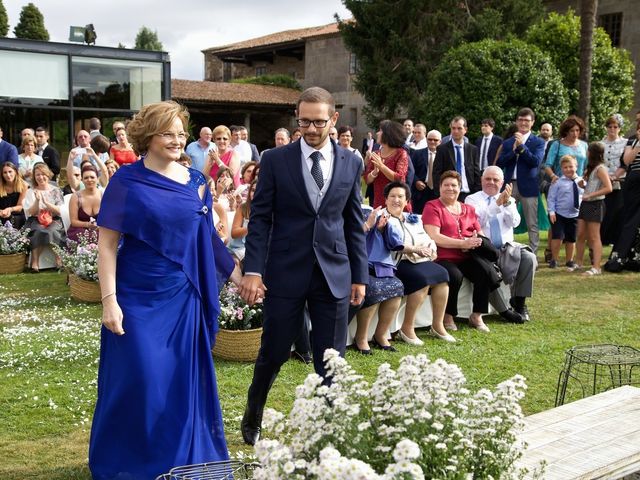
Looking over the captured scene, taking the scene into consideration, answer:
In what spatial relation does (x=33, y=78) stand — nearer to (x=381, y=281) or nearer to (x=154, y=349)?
(x=381, y=281)

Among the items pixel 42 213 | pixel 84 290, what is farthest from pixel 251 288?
pixel 42 213

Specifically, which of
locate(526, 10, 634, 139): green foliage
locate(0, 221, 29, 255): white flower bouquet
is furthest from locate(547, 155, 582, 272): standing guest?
locate(526, 10, 634, 139): green foliage

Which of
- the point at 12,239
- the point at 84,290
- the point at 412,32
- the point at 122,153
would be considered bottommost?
the point at 84,290

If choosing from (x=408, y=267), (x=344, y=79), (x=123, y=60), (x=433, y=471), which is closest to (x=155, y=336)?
(x=433, y=471)

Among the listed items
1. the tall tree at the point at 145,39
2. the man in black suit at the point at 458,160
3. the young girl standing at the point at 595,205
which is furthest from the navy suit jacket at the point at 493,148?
the tall tree at the point at 145,39

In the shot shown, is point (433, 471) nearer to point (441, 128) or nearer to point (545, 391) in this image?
point (545, 391)

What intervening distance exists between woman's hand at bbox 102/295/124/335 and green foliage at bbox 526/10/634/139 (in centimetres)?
2569

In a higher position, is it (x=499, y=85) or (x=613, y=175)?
(x=499, y=85)

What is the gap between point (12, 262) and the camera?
11.1 m

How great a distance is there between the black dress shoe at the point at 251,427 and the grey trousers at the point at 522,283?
430 cm

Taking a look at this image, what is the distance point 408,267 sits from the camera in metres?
7.49

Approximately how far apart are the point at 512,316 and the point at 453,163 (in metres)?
3.25

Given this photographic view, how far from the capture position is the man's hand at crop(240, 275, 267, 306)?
13.9ft

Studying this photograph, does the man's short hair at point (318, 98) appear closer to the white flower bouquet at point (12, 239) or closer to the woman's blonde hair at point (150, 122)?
the woman's blonde hair at point (150, 122)
